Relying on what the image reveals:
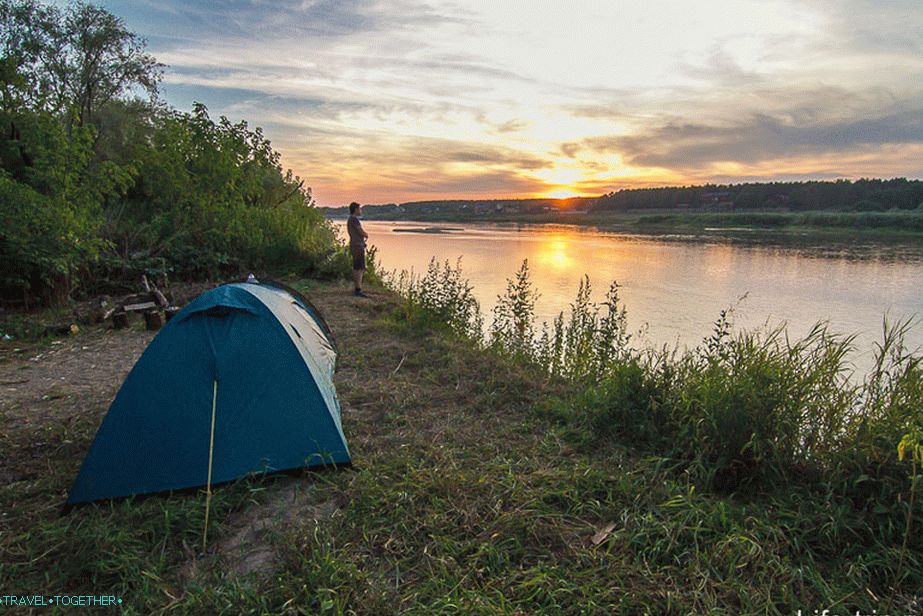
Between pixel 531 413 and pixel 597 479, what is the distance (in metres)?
1.24

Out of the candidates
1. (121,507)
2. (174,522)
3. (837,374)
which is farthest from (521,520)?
(837,374)

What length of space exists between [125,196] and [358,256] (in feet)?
22.9

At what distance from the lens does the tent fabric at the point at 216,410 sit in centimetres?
301

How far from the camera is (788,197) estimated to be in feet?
190

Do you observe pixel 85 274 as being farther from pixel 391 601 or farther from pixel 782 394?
pixel 782 394

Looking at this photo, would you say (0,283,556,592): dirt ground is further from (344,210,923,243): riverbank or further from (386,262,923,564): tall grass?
(344,210,923,243): riverbank

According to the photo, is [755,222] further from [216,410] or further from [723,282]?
[216,410]

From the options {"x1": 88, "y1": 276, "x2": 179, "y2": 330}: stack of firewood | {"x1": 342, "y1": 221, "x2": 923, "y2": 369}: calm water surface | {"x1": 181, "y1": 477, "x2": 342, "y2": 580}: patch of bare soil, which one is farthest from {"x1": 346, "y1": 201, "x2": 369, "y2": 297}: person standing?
{"x1": 181, "y1": 477, "x2": 342, "y2": 580}: patch of bare soil

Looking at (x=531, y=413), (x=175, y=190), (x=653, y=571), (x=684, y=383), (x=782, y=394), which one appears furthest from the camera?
(x=175, y=190)

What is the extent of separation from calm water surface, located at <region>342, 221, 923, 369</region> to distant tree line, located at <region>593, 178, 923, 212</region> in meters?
28.1

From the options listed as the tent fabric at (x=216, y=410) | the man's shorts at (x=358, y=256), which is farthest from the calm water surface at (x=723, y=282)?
the tent fabric at (x=216, y=410)

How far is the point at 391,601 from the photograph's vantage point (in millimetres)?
2262

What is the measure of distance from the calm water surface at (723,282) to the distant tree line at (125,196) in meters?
5.61

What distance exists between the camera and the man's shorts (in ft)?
31.0
